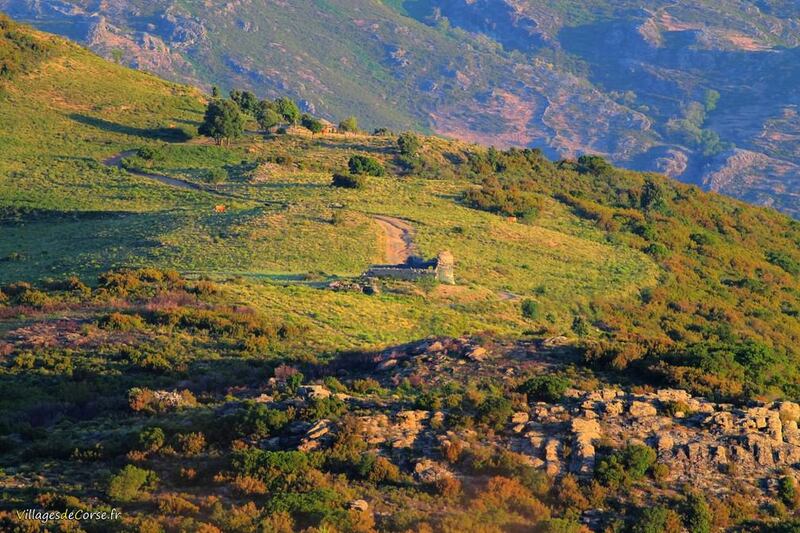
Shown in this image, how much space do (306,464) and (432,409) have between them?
5607mm

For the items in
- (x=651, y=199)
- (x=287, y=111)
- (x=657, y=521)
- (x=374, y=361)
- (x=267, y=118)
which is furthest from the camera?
(x=287, y=111)

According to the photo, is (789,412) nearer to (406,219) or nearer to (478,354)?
(478,354)

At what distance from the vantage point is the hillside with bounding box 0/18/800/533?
1092 inches

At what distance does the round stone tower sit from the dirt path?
4.68m

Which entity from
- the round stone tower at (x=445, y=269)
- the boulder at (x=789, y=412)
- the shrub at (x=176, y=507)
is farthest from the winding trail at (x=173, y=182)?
the shrub at (x=176, y=507)

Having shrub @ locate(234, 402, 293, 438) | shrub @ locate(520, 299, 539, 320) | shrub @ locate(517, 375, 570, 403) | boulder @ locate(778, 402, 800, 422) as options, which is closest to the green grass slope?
shrub @ locate(520, 299, 539, 320)

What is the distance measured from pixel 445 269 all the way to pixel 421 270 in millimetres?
2097

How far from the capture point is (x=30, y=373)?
3919 cm

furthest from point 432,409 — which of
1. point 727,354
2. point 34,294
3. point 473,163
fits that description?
point 473,163

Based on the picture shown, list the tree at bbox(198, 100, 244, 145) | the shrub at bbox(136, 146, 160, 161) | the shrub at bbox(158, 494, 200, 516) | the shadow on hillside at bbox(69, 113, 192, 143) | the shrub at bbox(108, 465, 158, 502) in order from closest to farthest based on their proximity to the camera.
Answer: the shrub at bbox(158, 494, 200, 516) < the shrub at bbox(108, 465, 158, 502) < the shrub at bbox(136, 146, 160, 161) < the tree at bbox(198, 100, 244, 145) < the shadow on hillside at bbox(69, 113, 192, 143)

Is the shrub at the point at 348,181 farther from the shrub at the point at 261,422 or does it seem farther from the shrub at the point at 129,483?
the shrub at the point at 129,483

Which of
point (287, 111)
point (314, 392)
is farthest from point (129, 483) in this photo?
point (287, 111)

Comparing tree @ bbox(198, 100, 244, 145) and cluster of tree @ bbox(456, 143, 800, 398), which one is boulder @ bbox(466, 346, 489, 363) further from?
tree @ bbox(198, 100, 244, 145)

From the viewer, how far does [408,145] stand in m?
113
